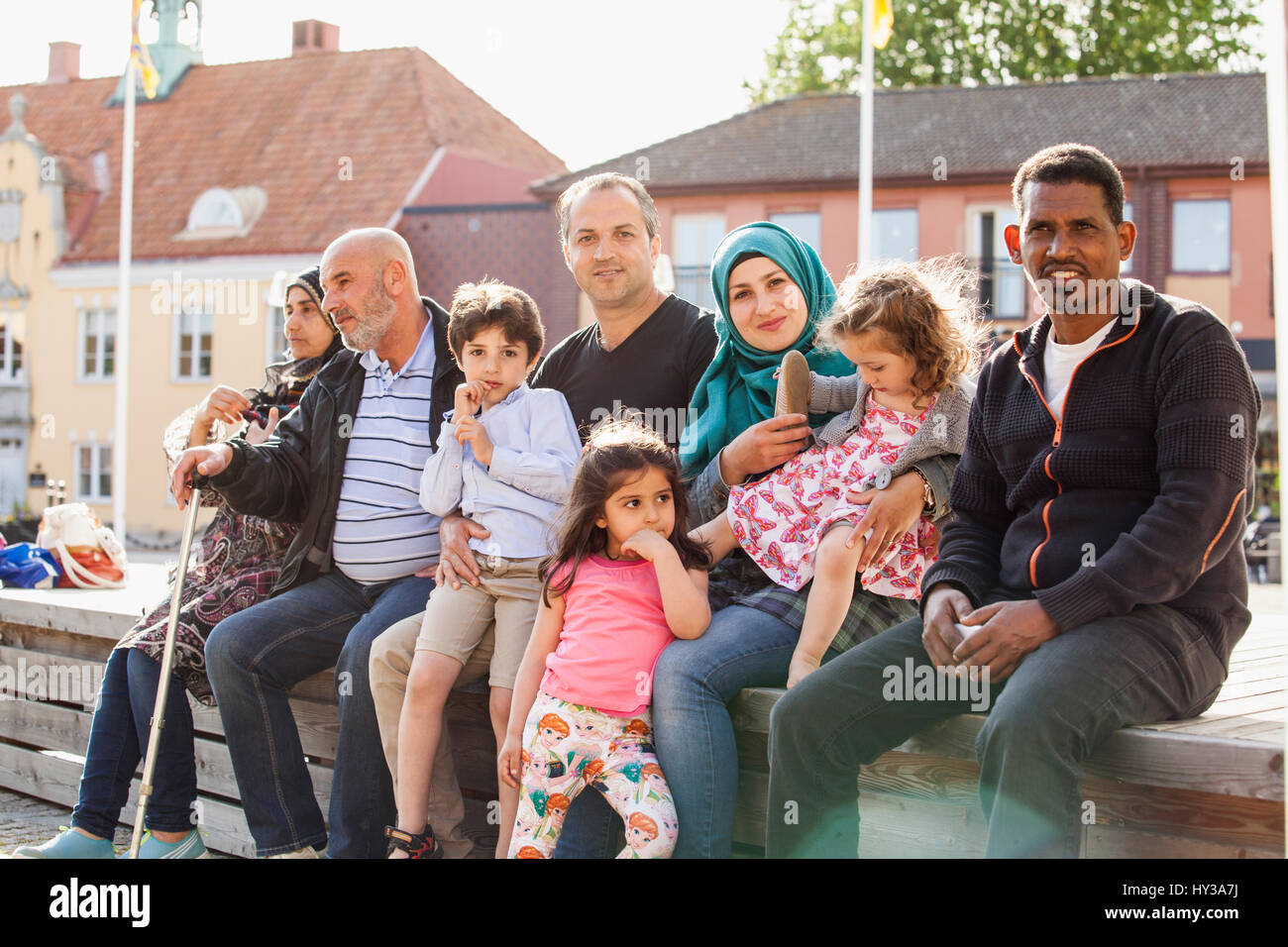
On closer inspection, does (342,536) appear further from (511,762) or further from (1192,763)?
(1192,763)

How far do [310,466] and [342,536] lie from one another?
0.34 m

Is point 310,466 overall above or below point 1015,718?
above

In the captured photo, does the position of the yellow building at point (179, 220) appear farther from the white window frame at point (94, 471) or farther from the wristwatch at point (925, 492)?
the wristwatch at point (925, 492)

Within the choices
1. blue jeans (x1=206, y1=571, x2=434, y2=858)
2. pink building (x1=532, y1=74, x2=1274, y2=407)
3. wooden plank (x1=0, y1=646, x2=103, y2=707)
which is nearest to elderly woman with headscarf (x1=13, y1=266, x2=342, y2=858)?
blue jeans (x1=206, y1=571, x2=434, y2=858)

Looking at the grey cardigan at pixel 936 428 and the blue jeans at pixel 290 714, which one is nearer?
the grey cardigan at pixel 936 428

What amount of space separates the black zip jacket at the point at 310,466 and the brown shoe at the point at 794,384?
1280mm

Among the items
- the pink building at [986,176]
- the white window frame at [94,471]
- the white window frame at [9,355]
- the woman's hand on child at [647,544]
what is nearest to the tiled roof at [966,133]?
the pink building at [986,176]

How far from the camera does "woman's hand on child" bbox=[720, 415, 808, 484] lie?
3791 millimetres

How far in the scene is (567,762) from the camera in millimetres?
3463

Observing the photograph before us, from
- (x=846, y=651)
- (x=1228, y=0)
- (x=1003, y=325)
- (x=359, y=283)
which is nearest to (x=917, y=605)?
(x=846, y=651)

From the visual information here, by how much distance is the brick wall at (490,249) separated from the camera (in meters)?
25.8

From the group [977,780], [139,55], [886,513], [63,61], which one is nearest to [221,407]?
[886,513]
